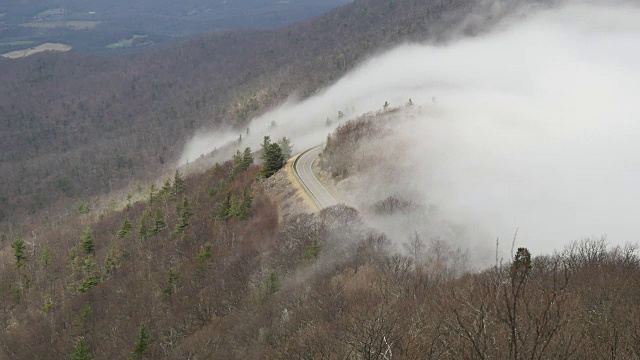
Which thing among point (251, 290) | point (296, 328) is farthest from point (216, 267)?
point (296, 328)

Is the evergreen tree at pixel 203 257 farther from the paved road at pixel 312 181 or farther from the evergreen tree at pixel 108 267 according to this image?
the evergreen tree at pixel 108 267

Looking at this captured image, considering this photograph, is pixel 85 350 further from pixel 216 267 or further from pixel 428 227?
pixel 428 227

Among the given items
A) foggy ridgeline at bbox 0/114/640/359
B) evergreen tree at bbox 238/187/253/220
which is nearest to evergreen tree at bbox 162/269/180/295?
foggy ridgeline at bbox 0/114/640/359

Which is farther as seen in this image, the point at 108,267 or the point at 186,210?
the point at 108,267

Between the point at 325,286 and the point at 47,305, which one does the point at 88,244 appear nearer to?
the point at 47,305

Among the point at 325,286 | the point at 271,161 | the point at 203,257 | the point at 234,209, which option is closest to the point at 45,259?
the point at 234,209
